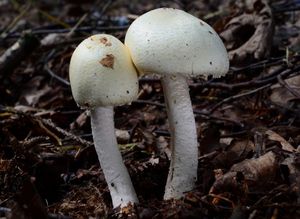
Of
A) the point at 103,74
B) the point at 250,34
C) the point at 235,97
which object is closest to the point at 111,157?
the point at 103,74

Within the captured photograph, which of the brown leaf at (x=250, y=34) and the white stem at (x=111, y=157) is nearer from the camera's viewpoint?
the white stem at (x=111, y=157)

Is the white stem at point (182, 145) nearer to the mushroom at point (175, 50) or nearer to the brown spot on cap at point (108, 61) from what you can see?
the mushroom at point (175, 50)

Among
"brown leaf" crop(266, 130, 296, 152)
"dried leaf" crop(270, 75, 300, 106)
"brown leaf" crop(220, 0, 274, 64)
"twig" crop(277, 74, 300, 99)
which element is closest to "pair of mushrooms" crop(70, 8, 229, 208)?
"brown leaf" crop(266, 130, 296, 152)

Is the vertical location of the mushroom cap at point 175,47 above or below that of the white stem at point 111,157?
above

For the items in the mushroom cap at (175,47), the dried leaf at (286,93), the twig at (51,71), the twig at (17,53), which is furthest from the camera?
the twig at (51,71)

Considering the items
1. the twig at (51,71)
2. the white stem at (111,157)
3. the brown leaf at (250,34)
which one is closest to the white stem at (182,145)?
the white stem at (111,157)

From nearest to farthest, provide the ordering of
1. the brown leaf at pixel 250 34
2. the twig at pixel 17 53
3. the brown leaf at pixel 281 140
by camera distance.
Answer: the brown leaf at pixel 281 140
the brown leaf at pixel 250 34
the twig at pixel 17 53

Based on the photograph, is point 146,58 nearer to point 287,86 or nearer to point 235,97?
point 287,86
